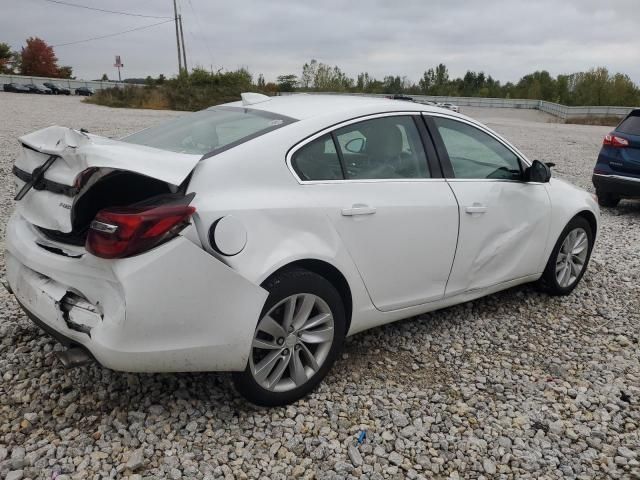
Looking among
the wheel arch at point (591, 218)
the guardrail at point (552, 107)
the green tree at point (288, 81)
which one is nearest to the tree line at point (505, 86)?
the green tree at point (288, 81)

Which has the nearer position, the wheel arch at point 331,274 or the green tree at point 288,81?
the wheel arch at point 331,274

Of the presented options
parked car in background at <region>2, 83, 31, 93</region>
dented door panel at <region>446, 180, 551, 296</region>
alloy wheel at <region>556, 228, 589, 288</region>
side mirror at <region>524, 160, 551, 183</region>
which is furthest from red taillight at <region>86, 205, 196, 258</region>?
parked car in background at <region>2, 83, 31, 93</region>

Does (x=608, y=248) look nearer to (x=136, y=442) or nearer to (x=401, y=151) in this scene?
(x=401, y=151)

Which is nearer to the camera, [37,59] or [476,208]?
[476,208]

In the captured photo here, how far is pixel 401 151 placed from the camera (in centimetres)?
335

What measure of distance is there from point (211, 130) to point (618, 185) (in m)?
7.11

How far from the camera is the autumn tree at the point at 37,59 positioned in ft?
257

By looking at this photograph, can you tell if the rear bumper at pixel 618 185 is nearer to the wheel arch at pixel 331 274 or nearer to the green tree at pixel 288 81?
the wheel arch at pixel 331 274

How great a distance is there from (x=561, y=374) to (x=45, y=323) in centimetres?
300

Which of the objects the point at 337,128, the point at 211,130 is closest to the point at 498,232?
the point at 337,128

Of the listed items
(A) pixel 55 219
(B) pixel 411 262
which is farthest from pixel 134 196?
(B) pixel 411 262

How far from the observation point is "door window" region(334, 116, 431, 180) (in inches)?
120

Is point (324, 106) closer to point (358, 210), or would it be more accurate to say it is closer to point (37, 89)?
point (358, 210)

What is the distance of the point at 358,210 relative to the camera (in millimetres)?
2912
